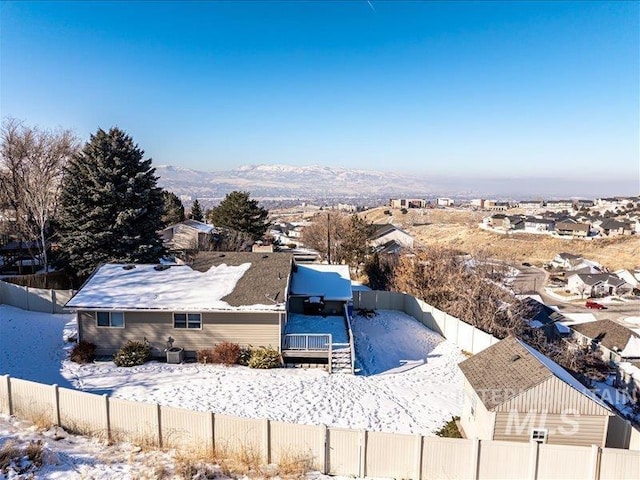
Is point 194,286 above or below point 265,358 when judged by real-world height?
above

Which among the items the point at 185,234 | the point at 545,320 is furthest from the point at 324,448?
the point at 185,234

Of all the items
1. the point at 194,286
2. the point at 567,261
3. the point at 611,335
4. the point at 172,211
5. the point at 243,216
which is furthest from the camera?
the point at 567,261

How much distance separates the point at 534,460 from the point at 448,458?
1.91m

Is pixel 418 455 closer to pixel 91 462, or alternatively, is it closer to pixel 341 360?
pixel 91 462

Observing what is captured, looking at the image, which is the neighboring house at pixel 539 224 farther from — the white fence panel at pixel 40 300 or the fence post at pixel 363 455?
the fence post at pixel 363 455

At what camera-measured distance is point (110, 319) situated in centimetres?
1866

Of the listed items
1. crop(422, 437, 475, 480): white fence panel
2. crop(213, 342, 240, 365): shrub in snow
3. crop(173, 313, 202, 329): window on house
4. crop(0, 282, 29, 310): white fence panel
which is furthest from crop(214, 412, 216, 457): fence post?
crop(0, 282, 29, 310): white fence panel

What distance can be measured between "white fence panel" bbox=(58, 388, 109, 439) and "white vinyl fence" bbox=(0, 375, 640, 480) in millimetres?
26

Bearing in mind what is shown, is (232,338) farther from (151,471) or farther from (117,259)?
(117,259)

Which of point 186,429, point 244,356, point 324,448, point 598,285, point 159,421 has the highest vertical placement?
point 159,421

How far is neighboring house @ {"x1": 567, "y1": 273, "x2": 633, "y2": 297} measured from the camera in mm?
58406

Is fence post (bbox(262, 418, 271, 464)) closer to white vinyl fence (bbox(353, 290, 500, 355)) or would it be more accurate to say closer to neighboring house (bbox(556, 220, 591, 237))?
white vinyl fence (bbox(353, 290, 500, 355))

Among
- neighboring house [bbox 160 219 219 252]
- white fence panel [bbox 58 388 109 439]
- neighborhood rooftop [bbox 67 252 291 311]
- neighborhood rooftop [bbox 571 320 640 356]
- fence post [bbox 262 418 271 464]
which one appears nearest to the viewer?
fence post [bbox 262 418 271 464]

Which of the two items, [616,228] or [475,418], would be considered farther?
[616,228]
